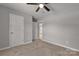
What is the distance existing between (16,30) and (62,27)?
1115 mm

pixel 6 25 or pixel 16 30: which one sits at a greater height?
pixel 6 25

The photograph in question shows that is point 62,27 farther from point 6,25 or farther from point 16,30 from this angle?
point 6,25

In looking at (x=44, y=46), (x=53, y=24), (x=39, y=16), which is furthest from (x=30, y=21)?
(x=44, y=46)

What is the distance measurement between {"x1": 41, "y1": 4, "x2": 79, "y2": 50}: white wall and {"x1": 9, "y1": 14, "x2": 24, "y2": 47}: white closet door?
0.52m

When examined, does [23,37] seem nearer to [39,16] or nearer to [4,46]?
[4,46]

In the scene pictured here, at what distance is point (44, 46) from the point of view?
6.16 feet

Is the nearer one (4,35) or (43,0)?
(43,0)

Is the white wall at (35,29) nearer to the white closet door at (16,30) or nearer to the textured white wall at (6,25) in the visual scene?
the textured white wall at (6,25)

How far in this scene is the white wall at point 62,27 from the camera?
70.8 inches

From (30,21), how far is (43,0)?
3.44ft

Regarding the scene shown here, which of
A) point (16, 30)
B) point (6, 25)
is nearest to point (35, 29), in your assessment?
point (16, 30)

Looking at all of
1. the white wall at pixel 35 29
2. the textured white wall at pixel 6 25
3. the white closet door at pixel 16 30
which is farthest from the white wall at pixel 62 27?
the white closet door at pixel 16 30

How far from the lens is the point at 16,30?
5.85 feet

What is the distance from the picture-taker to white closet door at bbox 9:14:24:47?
1.73 metres
